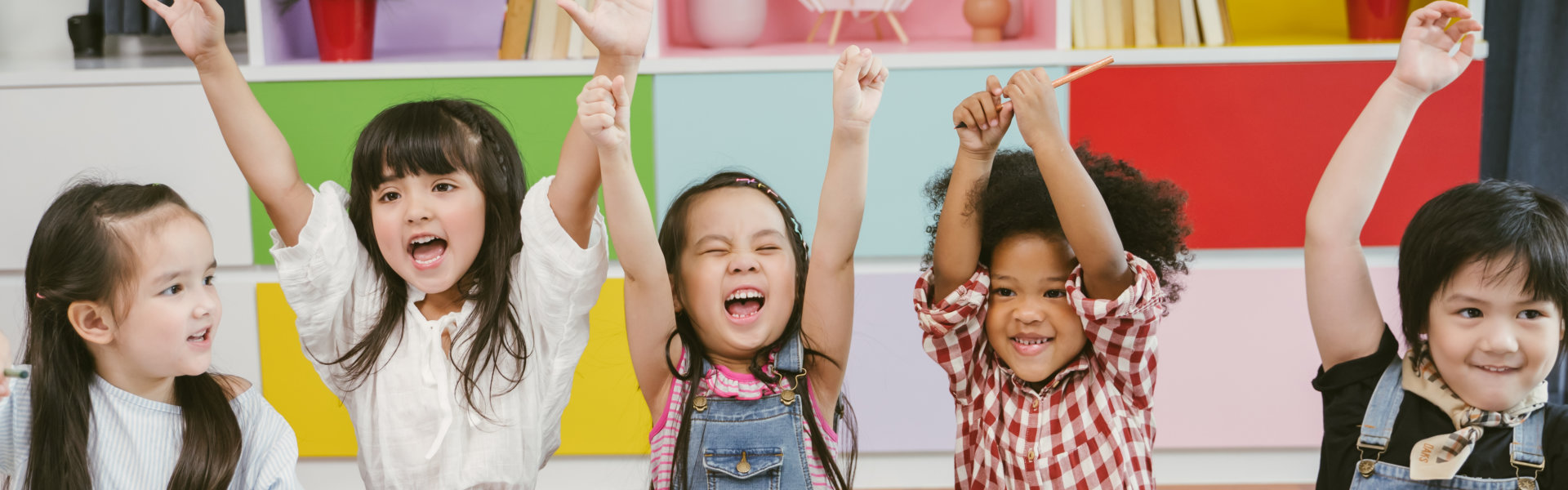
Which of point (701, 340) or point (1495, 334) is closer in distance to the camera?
point (1495, 334)

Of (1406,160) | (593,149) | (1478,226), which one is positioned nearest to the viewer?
(1478,226)

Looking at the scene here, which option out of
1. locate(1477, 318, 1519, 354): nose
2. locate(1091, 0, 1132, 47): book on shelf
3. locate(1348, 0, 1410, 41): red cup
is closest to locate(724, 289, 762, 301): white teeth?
locate(1477, 318, 1519, 354): nose

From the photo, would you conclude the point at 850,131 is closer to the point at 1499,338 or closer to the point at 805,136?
the point at 1499,338

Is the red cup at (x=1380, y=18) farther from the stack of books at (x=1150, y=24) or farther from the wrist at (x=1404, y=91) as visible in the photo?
the wrist at (x=1404, y=91)

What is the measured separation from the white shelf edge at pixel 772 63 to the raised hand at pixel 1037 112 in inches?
32.4

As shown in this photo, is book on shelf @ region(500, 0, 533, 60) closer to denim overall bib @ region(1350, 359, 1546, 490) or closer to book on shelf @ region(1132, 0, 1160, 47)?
book on shelf @ region(1132, 0, 1160, 47)

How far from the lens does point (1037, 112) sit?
47.1 inches

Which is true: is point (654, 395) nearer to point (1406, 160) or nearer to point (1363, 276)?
point (1363, 276)

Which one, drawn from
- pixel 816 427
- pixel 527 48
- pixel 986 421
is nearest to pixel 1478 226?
pixel 986 421

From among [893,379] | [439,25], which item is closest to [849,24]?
[893,379]

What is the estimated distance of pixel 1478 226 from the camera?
1.11 meters

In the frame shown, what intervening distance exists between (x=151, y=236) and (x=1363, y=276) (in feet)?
4.30

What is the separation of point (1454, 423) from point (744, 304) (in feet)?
2.57

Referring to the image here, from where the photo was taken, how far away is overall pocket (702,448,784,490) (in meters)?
1.28
